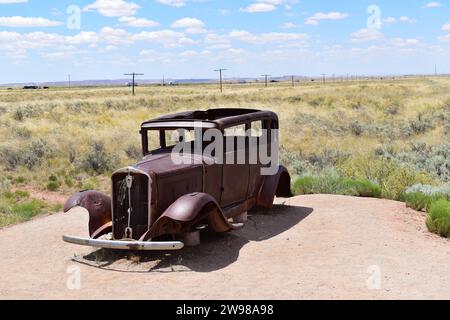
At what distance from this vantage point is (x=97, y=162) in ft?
60.5

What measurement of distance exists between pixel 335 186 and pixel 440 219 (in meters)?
3.47

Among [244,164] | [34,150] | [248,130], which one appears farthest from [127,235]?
[34,150]

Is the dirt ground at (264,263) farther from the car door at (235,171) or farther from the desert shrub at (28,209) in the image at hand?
the desert shrub at (28,209)

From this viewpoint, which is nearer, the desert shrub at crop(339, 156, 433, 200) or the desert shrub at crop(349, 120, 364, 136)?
the desert shrub at crop(339, 156, 433, 200)

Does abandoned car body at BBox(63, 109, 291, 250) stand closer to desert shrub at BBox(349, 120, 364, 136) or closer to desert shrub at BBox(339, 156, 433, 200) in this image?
desert shrub at BBox(339, 156, 433, 200)

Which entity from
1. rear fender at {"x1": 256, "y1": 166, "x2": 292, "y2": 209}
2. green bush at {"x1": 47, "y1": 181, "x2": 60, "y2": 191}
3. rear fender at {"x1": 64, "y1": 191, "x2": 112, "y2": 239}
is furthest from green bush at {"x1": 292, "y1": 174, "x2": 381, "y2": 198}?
green bush at {"x1": 47, "y1": 181, "x2": 60, "y2": 191}

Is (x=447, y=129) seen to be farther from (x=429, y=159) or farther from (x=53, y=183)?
(x=53, y=183)

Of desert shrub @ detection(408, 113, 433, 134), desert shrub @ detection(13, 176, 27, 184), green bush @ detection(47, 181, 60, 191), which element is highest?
desert shrub @ detection(408, 113, 433, 134)

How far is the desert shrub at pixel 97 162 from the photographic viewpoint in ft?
59.5

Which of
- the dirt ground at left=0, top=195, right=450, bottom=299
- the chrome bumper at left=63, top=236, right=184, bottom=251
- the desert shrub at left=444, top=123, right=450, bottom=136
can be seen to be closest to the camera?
the dirt ground at left=0, top=195, right=450, bottom=299

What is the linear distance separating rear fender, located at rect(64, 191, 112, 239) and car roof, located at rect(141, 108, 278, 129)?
4.83 feet

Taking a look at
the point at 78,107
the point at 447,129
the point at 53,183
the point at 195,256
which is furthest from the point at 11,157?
the point at 78,107

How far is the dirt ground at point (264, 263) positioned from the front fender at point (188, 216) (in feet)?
1.41

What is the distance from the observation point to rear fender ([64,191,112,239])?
855 centimetres
